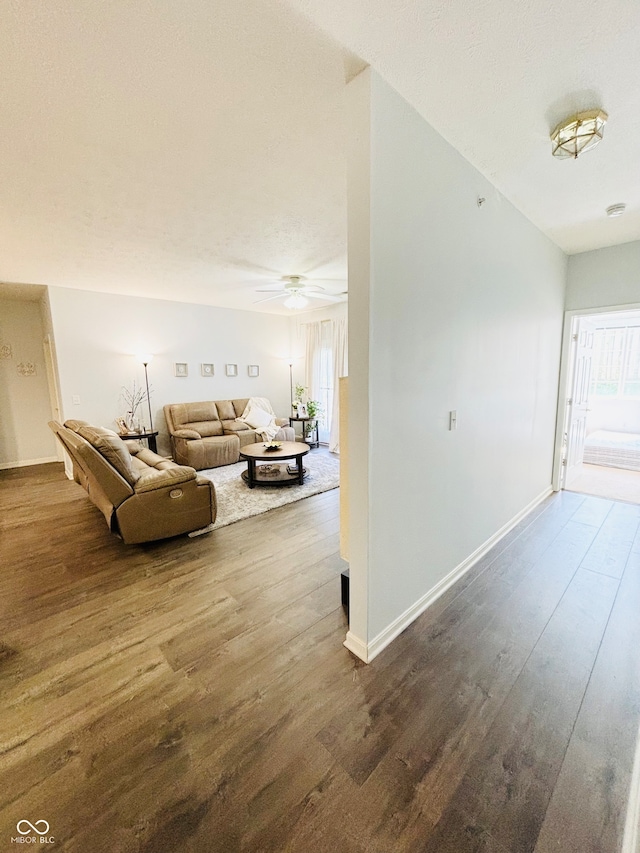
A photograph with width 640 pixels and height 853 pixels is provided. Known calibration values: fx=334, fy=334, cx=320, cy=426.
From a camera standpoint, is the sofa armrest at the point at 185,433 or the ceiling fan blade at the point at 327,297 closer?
the ceiling fan blade at the point at 327,297

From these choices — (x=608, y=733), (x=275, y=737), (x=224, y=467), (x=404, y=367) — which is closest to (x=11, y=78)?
(x=404, y=367)

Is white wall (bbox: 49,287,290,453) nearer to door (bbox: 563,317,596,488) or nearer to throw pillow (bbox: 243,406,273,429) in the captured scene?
throw pillow (bbox: 243,406,273,429)

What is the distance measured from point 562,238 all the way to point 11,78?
4170 mm

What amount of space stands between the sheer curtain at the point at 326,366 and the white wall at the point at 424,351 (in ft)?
11.7

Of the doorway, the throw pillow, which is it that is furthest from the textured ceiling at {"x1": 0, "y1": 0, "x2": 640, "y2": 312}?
the throw pillow

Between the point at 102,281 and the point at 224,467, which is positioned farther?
the point at 224,467

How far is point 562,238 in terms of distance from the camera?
10.8 ft

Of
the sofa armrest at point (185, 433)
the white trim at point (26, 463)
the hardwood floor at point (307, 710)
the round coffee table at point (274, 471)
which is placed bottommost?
the hardwood floor at point (307, 710)

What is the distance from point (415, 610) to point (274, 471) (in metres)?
3.04

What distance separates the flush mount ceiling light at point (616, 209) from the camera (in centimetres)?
258

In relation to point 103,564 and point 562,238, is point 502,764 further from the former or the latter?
point 562,238

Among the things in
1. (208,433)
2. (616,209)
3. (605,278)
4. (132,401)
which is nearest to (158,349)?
(132,401)

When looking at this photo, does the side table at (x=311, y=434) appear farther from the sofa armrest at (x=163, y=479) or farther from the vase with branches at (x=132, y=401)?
the sofa armrest at (x=163, y=479)

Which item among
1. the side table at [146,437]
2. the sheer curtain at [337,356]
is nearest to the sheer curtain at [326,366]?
the sheer curtain at [337,356]
